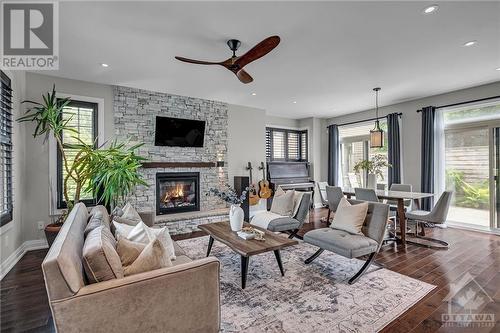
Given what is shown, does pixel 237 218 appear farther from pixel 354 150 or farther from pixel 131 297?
pixel 354 150

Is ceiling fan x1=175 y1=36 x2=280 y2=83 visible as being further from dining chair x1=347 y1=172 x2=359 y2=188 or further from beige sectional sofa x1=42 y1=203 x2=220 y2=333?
dining chair x1=347 y1=172 x2=359 y2=188

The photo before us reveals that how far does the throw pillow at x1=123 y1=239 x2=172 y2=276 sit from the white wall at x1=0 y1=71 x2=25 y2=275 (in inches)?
109

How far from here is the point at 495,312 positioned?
2.24 metres

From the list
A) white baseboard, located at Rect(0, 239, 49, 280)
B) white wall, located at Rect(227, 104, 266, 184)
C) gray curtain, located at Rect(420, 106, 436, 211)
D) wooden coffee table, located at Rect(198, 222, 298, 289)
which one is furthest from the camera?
white wall, located at Rect(227, 104, 266, 184)

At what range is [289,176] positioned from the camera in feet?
23.6

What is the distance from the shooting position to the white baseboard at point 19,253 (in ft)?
10.1

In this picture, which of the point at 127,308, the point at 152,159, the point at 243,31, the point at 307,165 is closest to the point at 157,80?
the point at 152,159

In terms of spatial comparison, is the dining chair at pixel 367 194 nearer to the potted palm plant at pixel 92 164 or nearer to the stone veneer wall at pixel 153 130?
the stone veneer wall at pixel 153 130

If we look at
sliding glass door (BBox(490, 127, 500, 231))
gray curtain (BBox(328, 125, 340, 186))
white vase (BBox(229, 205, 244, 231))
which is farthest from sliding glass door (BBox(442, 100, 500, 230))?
white vase (BBox(229, 205, 244, 231))

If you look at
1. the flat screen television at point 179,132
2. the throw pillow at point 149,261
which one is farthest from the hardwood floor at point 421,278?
the flat screen television at point 179,132

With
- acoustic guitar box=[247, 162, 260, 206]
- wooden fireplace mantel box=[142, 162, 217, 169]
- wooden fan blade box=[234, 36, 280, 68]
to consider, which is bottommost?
acoustic guitar box=[247, 162, 260, 206]

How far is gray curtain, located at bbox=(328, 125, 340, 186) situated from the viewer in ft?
24.4

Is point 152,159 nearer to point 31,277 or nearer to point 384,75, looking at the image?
point 31,277

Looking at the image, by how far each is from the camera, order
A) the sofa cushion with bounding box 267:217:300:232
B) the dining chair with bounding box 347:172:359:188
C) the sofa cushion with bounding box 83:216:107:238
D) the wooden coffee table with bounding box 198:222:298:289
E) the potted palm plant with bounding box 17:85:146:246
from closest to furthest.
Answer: the sofa cushion with bounding box 83:216:107:238 → the wooden coffee table with bounding box 198:222:298:289 → the potted palm plant with bounding box 17:85:146:246 → the sofa cushion with bounding box 267:217:300:232 → the dining chair with bounding box 347:172:359:188
